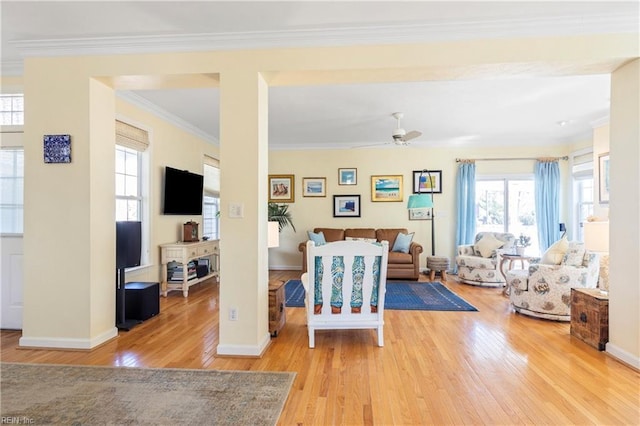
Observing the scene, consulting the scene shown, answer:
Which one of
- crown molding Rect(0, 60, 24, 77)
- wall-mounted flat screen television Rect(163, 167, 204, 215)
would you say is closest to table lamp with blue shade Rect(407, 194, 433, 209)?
wall-mounted flat screen television Rect(163, 167, 204, 215)

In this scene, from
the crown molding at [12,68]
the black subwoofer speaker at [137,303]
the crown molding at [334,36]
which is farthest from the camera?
the black subwoofer speaker at [137,303]

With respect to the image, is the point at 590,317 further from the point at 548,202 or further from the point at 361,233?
the point at 548,202

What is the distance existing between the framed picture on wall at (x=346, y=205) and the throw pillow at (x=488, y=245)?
2.46m

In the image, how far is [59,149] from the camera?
9.91 feet

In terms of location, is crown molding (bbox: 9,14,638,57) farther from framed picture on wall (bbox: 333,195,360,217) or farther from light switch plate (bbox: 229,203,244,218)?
framed picture on wall (bbox: 333,195,360,217)

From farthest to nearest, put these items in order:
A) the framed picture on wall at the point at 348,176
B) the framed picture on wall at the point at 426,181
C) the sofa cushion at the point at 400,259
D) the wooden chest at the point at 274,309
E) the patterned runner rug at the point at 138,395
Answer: the framed picture on wall at the point at 348,176, the framed picture on wall at the point at 426,181, the sofa cushion at the point at 400,259, the wooden chest at the point at 274,309, the patterned runner rug at the point at 138,395

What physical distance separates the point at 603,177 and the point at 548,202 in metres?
1.48

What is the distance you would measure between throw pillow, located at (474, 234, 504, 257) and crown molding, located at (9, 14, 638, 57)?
13.2 ft

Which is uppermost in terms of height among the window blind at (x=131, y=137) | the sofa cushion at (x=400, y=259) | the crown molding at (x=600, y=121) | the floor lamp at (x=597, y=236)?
the crown molding at (x=600, y=121)

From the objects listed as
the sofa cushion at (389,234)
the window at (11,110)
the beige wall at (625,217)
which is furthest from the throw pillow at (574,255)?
the window at (11,110)

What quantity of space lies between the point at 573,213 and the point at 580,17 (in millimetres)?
5300

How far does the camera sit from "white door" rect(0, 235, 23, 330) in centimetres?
345

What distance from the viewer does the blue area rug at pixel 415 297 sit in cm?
442

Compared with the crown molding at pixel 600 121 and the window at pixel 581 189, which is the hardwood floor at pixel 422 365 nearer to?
the crown molding at pixel 600 121
